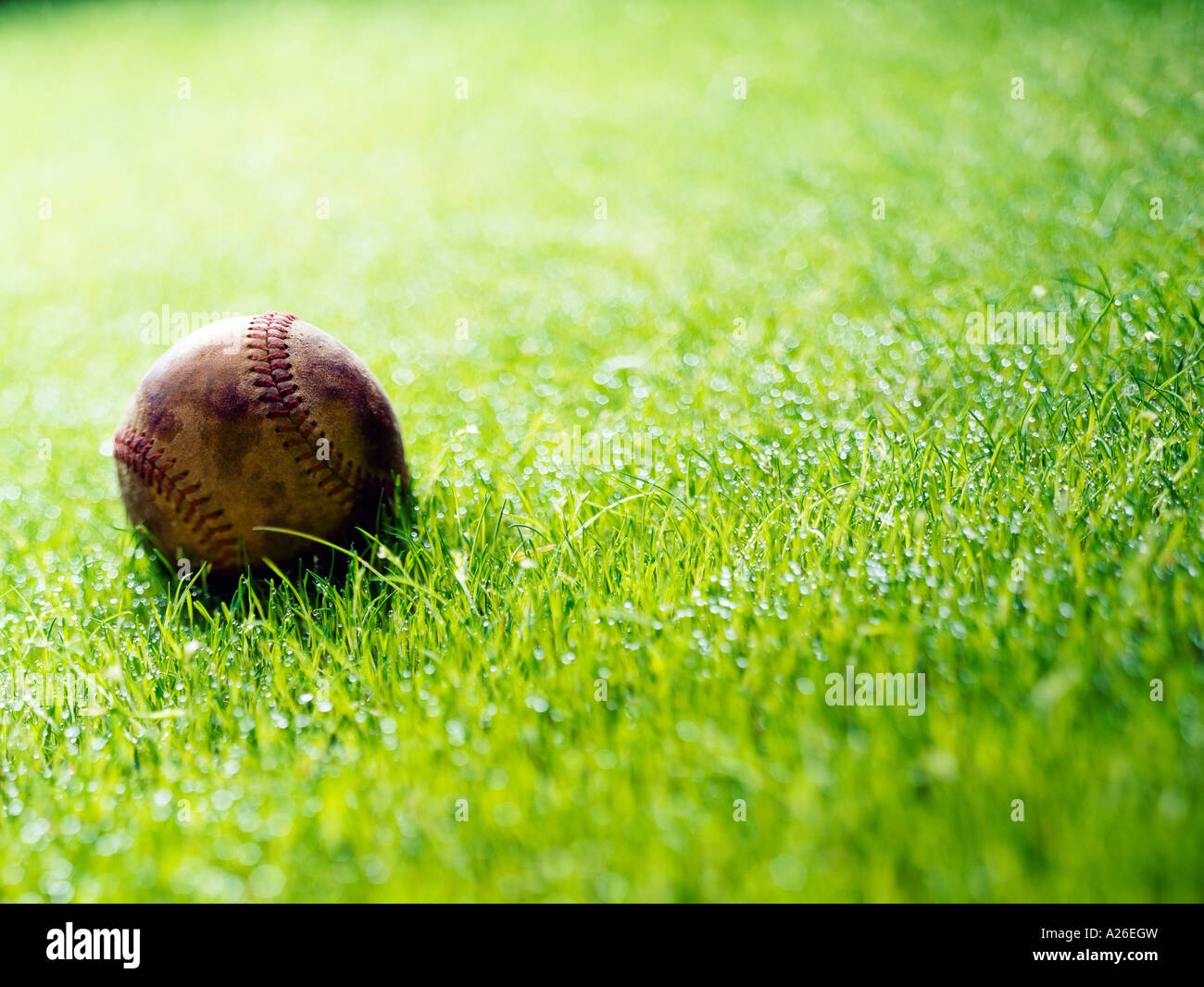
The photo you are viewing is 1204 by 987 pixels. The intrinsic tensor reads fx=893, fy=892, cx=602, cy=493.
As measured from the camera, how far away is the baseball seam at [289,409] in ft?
9.05

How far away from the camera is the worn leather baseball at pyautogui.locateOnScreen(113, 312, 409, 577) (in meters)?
2.75

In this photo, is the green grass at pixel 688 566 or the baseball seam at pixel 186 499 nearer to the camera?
the green grass at pixel 688 566

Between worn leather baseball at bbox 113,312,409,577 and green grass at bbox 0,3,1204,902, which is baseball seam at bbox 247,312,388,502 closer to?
worn leather baseball at bbox 113,312,409,577

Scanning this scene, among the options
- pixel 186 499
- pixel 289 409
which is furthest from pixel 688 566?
pixel 186 499

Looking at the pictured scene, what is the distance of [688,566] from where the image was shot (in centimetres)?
253

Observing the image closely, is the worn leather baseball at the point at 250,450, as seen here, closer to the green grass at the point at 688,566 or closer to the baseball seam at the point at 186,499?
the baseball seam at the point at 186,499

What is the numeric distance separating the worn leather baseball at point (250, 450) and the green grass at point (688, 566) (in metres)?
0.20

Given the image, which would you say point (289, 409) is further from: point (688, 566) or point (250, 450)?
point (688, 566)

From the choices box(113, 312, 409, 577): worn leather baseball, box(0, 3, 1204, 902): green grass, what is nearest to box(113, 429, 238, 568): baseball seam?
box(113, 312, 409, 577): worn leather baseball

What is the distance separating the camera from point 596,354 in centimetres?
438

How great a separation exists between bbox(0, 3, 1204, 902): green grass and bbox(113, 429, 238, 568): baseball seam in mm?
193

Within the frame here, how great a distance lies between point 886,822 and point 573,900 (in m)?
0.61

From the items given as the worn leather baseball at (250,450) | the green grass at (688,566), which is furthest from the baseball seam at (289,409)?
the green grass at (688,566)
